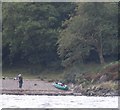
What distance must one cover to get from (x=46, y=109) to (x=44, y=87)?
29.2 metres

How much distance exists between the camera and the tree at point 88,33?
71.6m

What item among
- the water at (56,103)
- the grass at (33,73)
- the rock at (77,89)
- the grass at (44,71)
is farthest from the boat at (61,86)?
the water at (56,103)

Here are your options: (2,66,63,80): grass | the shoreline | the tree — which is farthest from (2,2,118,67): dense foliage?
the shoreline

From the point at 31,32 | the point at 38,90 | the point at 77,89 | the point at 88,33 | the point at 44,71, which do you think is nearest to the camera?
the point at 38,90

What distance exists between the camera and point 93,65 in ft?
247

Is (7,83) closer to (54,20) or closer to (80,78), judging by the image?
(80,78)

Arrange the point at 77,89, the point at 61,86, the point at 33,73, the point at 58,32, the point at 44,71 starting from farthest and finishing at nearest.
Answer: the point at 58,32
the point at 44,71
the point at 33,73
the point at 61,86
the point at 77,89

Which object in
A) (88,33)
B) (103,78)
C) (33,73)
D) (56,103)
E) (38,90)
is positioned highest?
(88,33)

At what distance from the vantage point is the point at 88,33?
72.4 metres

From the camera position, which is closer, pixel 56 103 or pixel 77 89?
pixel 56 103

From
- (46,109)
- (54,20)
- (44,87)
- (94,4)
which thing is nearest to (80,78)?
(44,87)

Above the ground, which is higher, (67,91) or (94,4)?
(94,4)

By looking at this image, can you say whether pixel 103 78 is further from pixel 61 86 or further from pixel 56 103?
pixel 56 103

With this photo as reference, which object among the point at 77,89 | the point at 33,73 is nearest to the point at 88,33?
the point at 33,73
